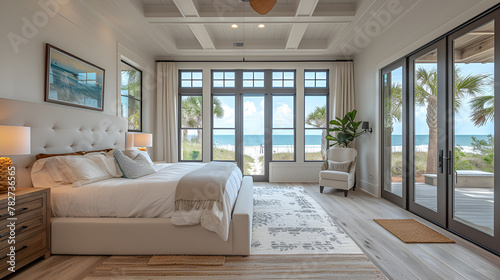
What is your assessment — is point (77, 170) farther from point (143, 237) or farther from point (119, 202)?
point (143, 237)

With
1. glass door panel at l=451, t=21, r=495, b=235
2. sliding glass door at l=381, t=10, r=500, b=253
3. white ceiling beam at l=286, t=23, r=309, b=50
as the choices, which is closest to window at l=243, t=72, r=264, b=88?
white ceiling beam at l=286, t=23, r=309, b=50

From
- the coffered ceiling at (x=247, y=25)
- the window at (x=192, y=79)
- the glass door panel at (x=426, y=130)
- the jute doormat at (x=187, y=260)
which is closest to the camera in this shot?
the jute doormat at (x=187, y=260)

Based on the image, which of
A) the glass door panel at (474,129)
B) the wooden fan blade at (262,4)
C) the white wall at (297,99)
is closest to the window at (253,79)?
the white wall at (297,99)

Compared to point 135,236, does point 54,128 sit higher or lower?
higher

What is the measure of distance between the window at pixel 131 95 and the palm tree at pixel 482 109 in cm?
525

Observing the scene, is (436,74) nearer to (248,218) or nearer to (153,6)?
(248,218)

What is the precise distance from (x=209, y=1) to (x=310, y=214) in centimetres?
366

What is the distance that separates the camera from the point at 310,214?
3.40 meters

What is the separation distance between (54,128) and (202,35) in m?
2.97

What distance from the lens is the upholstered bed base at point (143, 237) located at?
2.20m

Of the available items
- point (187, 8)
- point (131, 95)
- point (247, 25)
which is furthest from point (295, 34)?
point (131, 95)

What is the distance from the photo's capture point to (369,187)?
4836mm

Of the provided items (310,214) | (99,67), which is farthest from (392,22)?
(99,67)

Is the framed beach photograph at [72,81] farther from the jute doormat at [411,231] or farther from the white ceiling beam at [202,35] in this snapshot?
the jute doormat at [411,231]
